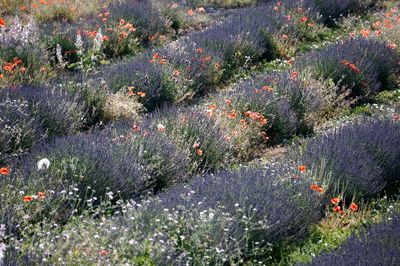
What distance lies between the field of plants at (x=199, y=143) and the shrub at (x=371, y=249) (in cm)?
1

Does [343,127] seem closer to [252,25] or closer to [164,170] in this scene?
[164,170]

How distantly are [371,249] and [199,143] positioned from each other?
8.83 feet

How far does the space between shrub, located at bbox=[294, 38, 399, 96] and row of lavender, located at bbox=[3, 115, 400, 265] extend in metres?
2.32

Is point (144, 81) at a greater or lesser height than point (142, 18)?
greater

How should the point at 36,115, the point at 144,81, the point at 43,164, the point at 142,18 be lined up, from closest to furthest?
the point at 43,164 < the point at 36,115 < the point at 144,81 < the point at 142,18

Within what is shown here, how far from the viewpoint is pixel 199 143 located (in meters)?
6.71

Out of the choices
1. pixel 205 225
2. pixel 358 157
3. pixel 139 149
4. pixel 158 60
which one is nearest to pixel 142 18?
pixel 158 60

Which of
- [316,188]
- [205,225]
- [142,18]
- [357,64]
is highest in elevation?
[205,225]

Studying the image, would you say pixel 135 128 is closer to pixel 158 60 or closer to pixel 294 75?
pixel 158 60

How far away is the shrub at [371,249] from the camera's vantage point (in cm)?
414

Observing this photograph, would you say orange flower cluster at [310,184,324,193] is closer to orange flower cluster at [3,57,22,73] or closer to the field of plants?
the field of plants

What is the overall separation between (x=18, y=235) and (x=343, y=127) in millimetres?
3468

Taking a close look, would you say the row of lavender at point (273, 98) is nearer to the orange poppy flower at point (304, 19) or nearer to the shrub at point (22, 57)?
the shrub at point (22, 57)

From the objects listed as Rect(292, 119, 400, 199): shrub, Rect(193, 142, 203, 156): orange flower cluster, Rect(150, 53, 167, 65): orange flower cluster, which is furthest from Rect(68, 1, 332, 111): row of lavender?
Rect(292, 119, 400, 199): shrub
